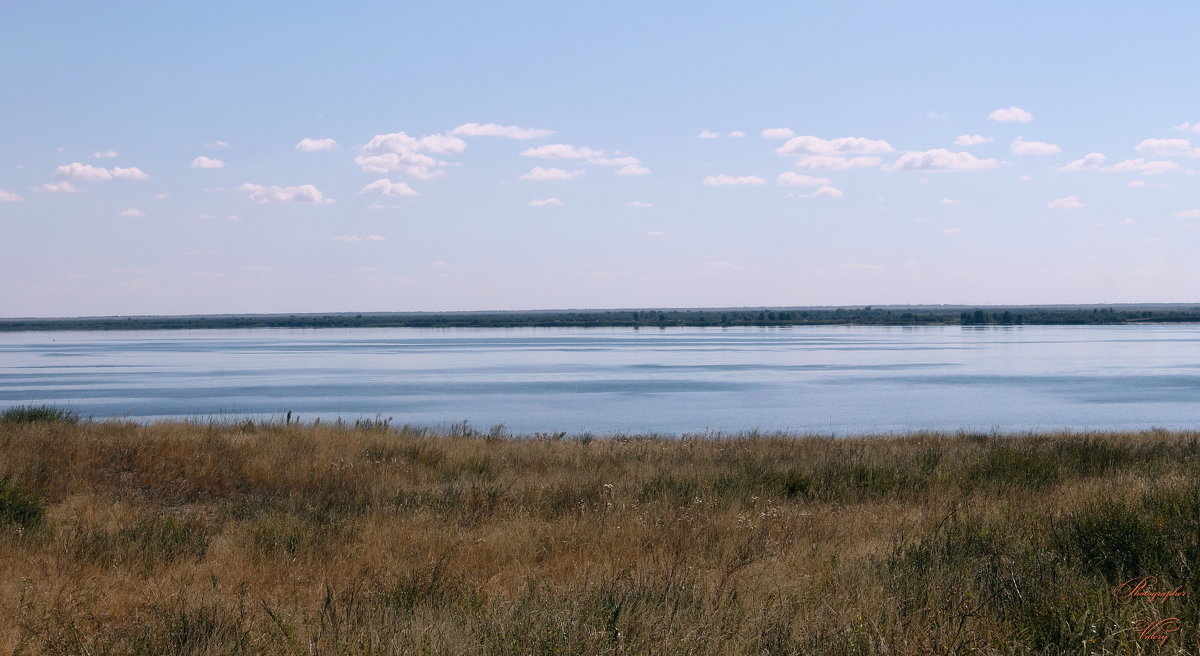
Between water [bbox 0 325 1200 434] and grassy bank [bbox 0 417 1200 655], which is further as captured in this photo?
water [bbox 0 325 1200 434]

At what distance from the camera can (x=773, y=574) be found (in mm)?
7891

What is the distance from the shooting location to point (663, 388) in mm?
53625

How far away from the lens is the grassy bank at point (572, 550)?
5871 mm

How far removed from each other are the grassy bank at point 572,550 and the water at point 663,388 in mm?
10249

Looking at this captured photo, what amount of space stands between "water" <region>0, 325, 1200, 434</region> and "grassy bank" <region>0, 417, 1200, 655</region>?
10.2 meters

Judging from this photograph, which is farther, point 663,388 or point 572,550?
point 663,388

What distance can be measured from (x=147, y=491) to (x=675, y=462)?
8062 millimetres

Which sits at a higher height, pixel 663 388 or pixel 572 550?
pixel 572 550

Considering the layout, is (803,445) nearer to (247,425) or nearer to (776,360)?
(247,425)

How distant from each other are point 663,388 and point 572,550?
147 feet

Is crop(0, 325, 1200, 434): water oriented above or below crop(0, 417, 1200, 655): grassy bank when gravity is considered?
below

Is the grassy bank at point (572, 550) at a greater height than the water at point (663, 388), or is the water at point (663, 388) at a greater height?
the grassy bank at point (572, 550)

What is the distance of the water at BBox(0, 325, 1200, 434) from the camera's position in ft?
123

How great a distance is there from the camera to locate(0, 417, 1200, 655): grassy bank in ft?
19.3
